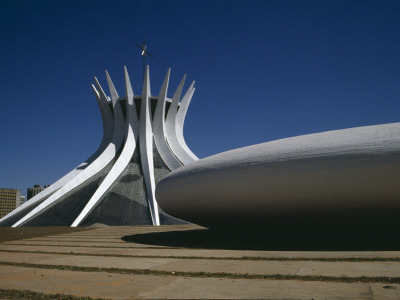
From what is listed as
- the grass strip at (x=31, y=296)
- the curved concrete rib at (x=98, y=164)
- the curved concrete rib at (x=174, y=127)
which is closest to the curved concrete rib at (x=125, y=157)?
the curved concrete rib at (x=98, y=164)

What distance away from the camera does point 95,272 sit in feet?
14.8

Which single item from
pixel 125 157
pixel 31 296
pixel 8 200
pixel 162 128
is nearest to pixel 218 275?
pixel 31 296

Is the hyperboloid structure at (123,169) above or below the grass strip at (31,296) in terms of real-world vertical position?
above

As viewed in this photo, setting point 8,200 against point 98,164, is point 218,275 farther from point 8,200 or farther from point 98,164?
point 8,200

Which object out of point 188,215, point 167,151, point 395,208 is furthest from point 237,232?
point 167,151

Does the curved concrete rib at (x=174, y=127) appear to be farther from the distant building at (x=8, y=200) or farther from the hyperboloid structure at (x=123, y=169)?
the distant building at (x=8, y=200)

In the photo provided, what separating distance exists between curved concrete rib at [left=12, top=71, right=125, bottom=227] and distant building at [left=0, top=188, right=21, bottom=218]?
362 feet

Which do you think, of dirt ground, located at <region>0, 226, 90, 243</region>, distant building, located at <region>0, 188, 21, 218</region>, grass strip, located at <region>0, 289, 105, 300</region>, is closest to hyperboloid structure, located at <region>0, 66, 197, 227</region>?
dirt ground, located at <region>0, 226, 90, 243</region>

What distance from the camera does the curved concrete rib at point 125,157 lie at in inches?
818

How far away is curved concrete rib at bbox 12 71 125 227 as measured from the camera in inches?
858

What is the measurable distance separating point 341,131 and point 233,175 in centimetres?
224

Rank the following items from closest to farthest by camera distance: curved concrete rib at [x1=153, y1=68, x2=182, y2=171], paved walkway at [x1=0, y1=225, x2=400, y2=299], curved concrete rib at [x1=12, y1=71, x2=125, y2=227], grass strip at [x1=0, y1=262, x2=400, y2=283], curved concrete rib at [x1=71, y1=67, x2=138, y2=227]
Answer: paved walkway at [x1=0, y1=225, x2=400, y2=299], grass strip at [x1=0, y1=262, x2=400, y2=283], curved concrete rib at [x1=71, y1=67, x2=138, y2=227], curved concrete rib at [x1=12, y1=71, x2=125, y2=227], curved concrete rib at [x1=153, y1=68, x2=182, y2=171]

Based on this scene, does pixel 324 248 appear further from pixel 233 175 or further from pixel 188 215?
pixel 188 215

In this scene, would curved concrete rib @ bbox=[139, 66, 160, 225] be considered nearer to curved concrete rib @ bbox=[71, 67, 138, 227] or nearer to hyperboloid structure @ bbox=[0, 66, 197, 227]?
hyperboloid structure @ bbox=[0, 66, 197, 227]
